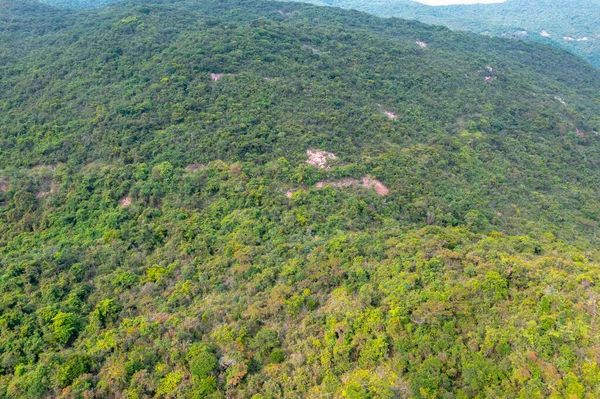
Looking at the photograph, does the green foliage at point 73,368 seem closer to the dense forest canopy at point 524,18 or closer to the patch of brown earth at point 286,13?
the patch of brown earth at point 286,13

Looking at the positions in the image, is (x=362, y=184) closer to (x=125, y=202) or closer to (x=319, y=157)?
(x=319, y=157)

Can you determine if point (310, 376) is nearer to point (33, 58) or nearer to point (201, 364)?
point (201, 364)

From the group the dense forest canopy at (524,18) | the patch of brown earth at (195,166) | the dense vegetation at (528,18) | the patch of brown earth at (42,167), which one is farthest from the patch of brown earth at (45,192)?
the dense vegetation at (528,18)

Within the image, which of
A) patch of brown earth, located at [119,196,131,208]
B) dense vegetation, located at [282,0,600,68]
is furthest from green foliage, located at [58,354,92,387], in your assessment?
dense vegetation, located at [282,0,600,68]

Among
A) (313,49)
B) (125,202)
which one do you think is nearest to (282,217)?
(125,202)

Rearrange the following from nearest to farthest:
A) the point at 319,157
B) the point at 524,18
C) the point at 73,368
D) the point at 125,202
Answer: the point at 73,368
the point at 125,202
the point at 319,157
the point at 524,18

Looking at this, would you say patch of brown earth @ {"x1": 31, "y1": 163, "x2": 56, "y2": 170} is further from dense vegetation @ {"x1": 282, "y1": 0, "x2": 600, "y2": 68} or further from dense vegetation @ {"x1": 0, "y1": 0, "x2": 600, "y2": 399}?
dense vegetation @ {"x1": 282, "y1": 0, "x2": 600, "y2": 68}

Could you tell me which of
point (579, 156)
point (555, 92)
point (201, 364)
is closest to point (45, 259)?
point (201, 364)
